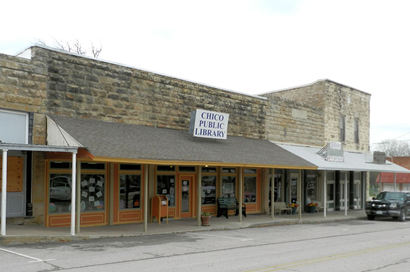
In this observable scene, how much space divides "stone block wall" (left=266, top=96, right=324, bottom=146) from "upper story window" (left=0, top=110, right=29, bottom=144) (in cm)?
1333

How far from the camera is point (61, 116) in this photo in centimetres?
1553

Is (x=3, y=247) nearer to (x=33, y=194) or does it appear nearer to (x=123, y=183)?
(x=33, y=194)

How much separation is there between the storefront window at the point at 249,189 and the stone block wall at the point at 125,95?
96.8 inches

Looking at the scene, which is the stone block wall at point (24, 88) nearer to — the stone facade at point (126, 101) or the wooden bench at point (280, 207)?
the stone facade at point (126, 101)

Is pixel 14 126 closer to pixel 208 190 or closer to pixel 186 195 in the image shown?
pixel 186 195

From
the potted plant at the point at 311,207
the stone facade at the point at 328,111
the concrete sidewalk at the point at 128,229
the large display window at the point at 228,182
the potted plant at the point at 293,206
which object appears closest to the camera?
the concrete sidewalk at the point at 128,229

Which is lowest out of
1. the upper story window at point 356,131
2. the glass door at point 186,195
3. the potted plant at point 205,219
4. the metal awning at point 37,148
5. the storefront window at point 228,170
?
the potted plant at point 205,219

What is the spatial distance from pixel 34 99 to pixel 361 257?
1085cm

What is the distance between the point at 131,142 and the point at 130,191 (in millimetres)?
2874

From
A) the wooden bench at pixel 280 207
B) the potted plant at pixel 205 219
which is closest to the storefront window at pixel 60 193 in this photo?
the potted plant at pixel 205 219

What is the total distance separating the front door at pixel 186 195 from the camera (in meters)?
19.9

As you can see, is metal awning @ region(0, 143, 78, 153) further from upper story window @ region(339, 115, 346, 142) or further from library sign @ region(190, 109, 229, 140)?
upper story window @ region(339, 115, 346, 142)

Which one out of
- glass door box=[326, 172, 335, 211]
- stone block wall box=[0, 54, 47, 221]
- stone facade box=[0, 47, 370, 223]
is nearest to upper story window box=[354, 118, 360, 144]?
stone facade box=[0, 47, 370, 223]

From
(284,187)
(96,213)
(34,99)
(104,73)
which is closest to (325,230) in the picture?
(284,187)
